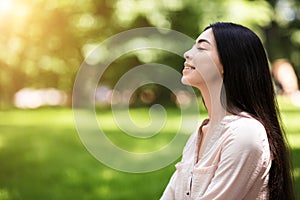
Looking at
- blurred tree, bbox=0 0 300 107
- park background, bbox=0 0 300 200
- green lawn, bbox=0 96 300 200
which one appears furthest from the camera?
blurred tree, bbox=0 0 300 107

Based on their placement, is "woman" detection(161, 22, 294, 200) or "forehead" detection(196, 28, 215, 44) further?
"forehead" detection(196, 28, 215, 44)

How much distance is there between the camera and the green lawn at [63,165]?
3.76 meters

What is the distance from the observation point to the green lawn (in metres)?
3.76

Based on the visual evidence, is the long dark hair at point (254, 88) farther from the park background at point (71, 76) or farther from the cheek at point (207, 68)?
the park background at point (71, 76)

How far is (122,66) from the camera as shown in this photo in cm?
841

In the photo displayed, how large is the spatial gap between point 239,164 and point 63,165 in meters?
3.47

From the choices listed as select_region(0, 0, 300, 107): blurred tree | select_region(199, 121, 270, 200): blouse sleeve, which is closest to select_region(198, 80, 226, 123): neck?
select_region(199, 121, 270, 200): blouse sleeve

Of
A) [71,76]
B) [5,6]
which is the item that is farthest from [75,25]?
[5,6]

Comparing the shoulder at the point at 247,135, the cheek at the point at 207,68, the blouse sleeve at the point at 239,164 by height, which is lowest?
the blouse sleeve at the point at 239,164

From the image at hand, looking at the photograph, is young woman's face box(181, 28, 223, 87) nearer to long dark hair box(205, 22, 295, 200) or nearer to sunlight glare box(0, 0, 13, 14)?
long dark hair box(205, 22, 295, 200)

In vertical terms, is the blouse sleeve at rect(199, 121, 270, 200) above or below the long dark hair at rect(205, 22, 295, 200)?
below

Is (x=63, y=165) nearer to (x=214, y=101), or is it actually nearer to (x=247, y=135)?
(x=214, y=101)

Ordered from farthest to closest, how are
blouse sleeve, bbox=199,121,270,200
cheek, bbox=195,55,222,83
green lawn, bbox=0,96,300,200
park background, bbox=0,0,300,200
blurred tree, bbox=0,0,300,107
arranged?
blurred tree, bbox=0,0,300,107
park background, bbox=0,0,300,200
green lawn, bbox=0,96,300,200
cheek, bbox=195,55,222,83
blouse sleeve, bbox=199,121,270,200

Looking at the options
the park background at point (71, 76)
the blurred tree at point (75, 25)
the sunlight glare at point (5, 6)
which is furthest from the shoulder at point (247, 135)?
the sunlight glare at point (5, 6)
